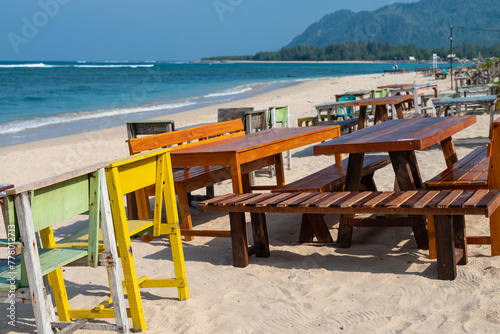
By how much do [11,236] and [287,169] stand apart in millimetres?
6019

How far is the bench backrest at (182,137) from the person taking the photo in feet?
16.5

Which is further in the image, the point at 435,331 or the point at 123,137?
the point at 123,137

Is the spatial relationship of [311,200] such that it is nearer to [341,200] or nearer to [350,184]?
[341,200]

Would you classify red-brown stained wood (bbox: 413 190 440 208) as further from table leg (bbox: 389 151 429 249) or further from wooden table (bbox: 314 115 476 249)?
table leg (bbox: 389 151 429 249)

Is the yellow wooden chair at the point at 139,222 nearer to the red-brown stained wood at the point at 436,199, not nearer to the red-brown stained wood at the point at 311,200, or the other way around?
the red-brown stained wood at the point at 311,200

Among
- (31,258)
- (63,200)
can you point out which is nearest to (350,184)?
(63,200)

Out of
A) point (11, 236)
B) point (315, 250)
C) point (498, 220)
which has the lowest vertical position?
point (315, 250)

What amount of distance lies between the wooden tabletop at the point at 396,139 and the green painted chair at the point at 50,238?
1799 mm

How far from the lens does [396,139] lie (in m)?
3.90

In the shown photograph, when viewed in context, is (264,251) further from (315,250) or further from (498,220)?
(498,220)

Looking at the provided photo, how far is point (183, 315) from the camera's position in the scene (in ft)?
10.9

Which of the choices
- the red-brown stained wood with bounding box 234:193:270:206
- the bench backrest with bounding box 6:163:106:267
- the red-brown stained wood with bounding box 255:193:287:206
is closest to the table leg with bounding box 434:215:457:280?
the red-brown stained wood with bounding box 255:193:287:206

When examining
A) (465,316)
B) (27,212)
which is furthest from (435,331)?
(27,212)

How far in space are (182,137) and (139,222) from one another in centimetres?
215
